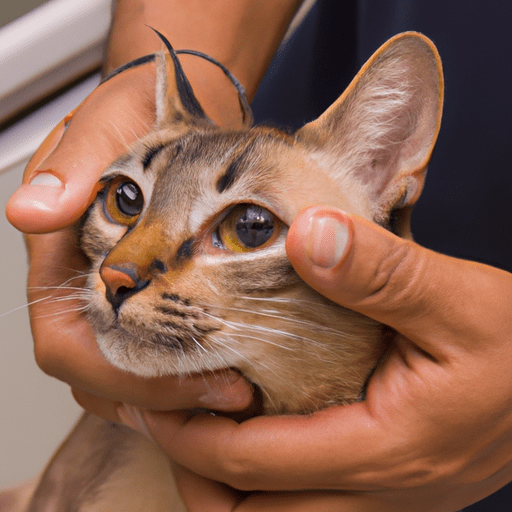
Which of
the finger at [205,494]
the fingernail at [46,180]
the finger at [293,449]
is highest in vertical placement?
the fingernail at [46,180]

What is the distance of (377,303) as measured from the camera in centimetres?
78

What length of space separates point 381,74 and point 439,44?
60cm

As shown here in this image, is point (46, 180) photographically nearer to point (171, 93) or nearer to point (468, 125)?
point (171, 93)

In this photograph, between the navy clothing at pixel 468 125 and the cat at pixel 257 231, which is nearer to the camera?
the cat at pixel 257 231

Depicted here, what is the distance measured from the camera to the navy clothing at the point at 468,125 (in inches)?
51.7

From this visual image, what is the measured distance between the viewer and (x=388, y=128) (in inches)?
35.5

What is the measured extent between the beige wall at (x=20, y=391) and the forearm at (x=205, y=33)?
56 centimetres

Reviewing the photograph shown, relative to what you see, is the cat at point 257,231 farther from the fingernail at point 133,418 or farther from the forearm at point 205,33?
the forearm at point 205,33

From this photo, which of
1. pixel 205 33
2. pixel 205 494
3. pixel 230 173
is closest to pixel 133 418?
pixel 205 494

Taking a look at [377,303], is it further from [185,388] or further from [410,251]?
[185,388]

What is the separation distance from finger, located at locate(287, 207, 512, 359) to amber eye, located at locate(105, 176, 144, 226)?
1.07ft

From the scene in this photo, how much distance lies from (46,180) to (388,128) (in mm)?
550

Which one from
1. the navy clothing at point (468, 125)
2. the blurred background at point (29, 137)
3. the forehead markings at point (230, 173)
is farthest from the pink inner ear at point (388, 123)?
the blurred background at point (29, 137)

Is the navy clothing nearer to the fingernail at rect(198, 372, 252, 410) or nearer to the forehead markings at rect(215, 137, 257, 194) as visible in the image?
the forehead markings at rect(215, 137, 257, 194)
